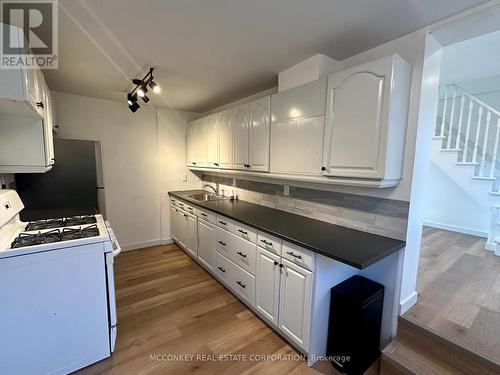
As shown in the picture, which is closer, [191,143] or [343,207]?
[343,207]

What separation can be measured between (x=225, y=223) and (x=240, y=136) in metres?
1.06

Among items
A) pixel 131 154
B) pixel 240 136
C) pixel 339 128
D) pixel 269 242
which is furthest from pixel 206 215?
pixel 339 128

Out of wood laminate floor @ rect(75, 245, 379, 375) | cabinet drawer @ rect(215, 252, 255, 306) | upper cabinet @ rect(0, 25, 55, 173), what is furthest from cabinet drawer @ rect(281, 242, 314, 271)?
upper cabinet @ rect(0, 25, 55, 173)

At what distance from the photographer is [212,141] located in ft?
11.2

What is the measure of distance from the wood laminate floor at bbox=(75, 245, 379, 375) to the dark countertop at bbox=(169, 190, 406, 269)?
0.93 metres

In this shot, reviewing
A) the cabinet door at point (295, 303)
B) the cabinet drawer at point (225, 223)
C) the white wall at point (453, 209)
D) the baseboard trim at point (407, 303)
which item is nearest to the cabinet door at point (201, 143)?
the cabinet drawer at point (225, 223)

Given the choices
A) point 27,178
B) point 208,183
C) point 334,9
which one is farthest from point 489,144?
point 27,178

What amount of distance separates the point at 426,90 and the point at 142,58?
2.31 metres

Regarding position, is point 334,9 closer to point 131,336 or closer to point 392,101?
point 392,101

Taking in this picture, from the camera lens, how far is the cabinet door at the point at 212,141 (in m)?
3.30

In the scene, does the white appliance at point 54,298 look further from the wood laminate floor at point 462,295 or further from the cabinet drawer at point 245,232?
the wood laminate floor at point 462,295

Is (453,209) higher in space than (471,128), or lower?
lower

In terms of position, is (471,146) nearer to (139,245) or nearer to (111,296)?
(111,296)

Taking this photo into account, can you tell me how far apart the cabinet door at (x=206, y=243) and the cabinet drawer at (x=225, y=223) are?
19cm
